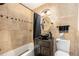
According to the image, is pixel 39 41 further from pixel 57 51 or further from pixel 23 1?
pixel 23 1

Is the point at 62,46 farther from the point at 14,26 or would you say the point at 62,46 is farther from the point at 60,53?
the point at 14,26

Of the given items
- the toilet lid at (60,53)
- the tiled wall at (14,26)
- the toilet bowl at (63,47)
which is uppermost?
the tiled wall at (14,26)

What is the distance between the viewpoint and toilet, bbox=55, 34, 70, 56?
4.08 ft

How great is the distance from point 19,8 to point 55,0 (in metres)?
0.37

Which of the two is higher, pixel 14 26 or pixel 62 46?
pixel 14 26

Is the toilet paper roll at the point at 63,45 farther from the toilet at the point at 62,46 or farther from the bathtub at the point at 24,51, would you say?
the bathtub at the point at 24,51

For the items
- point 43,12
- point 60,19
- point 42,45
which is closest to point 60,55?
point 42,45

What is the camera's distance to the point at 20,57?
1269mm

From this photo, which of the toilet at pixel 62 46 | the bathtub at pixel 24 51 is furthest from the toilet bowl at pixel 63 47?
the bathtub at pixel 24 51

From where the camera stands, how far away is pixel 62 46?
1249mm

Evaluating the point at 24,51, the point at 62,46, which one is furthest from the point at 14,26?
the point at 62,46

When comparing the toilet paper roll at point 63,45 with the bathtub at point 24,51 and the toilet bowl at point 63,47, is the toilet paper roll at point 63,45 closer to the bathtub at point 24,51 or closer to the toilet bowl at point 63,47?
the toilet bowl at point 63,47

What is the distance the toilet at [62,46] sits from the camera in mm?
1244

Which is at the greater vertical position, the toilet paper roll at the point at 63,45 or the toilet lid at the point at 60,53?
the toilet paper roll at the point at 63,45
